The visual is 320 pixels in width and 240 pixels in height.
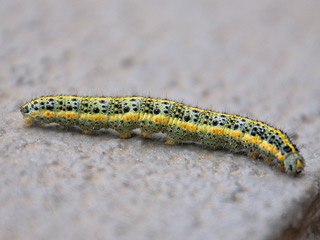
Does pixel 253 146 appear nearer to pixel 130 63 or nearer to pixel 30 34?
pixel 130 63

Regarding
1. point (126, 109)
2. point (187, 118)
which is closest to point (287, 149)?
point (187, 118)

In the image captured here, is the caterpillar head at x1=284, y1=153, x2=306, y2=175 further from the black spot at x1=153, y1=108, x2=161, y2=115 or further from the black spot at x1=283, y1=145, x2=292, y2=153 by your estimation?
the black spot at x1=153, y1=108, x2=161, y2=115

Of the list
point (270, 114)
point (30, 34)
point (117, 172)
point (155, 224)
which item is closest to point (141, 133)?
point (117, 172)

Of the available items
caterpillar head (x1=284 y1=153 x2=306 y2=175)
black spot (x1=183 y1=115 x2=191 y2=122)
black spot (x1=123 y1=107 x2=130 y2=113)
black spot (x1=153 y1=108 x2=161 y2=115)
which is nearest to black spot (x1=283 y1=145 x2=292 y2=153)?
caterpillar head (x1=284 y1=153 x2=306 y2=175)

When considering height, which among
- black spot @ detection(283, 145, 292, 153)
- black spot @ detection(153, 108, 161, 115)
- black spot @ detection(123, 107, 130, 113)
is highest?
black spot @ detection(283, 145, 292, 153)

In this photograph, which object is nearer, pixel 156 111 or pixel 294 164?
pixel 294 164

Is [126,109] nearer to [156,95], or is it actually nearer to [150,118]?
[150,118]
